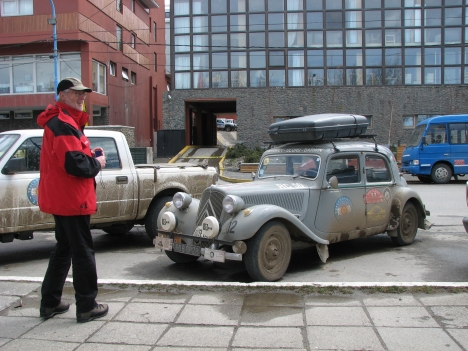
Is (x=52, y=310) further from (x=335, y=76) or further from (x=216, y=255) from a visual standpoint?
(x=335, y=76)

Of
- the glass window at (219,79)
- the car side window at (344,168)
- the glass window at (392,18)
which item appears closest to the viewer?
the car side window at (344,168)

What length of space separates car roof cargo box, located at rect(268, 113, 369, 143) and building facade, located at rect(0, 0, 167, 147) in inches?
802

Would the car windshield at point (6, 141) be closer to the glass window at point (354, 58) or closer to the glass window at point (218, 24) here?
the glass window at point (218, 24)

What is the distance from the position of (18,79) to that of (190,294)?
25843mm

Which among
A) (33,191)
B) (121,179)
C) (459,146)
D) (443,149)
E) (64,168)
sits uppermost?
(459,146)

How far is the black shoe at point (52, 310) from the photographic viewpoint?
4.31m

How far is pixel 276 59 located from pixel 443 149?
1381 centimetres

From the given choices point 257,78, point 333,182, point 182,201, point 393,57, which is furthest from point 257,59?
point 182,201

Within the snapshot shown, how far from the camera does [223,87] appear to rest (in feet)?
101

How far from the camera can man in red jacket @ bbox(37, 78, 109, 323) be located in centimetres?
404

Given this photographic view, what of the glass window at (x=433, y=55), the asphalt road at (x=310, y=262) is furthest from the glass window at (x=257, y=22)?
the asphalt road at (x=310, y=262)

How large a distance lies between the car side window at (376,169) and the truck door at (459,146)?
13.4 metres

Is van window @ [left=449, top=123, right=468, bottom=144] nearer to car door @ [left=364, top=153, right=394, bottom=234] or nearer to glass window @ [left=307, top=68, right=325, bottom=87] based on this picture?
glass window @ [left=307, top=68, right=325, bottom=87]

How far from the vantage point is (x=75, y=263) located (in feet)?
13.6
